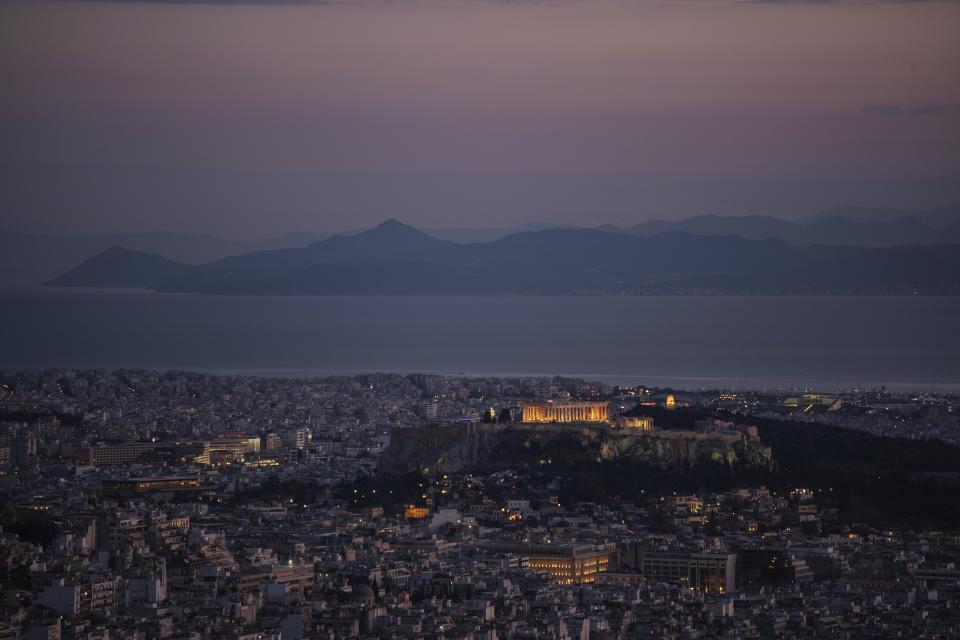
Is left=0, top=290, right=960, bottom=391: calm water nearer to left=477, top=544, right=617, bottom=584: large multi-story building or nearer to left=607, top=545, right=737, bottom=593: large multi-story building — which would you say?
left=477, top=544, right=617, bottom=584: large multi-story building

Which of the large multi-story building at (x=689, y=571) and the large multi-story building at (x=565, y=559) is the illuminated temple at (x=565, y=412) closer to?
the large multi-story building at (x=565, y=559)

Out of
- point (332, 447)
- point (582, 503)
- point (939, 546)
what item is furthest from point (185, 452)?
point (939, 546)

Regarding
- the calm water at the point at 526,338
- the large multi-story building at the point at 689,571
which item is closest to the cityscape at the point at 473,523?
the large multi-story building at the point at 689,571

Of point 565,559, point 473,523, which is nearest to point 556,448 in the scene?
point 473,523

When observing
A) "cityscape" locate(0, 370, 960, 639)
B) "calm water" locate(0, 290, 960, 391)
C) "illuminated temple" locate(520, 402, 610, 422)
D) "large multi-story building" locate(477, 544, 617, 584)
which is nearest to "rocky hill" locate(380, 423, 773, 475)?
"cityscape" locate(0, 370, 960, 639)

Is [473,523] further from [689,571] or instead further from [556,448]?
[556,448]

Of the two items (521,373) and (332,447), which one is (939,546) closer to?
(332,447)
